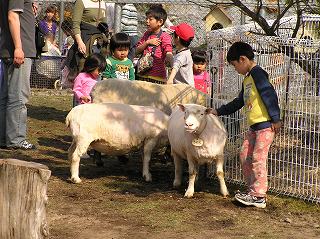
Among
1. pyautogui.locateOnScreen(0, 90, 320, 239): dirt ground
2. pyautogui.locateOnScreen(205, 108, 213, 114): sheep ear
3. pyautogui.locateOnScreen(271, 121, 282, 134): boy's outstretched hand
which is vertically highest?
pyautogui.locateOnScreen(205, 108, 213, 114): sheep ear

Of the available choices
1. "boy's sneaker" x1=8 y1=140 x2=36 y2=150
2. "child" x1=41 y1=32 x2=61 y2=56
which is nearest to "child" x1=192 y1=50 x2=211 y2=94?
"boy's sneaker" x1=8 y1=140 x2=36 y2=150

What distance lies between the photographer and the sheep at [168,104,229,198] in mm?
7070

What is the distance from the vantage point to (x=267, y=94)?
6832mm

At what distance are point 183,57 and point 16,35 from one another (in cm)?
184

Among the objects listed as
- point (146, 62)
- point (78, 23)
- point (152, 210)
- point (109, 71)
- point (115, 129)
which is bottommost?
point (152, 210)

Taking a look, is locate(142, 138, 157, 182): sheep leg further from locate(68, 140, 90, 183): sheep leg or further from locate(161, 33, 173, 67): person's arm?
locate(161, 33, 173, 67): person's arm

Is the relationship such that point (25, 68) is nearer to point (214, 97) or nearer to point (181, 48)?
point (181, 48)

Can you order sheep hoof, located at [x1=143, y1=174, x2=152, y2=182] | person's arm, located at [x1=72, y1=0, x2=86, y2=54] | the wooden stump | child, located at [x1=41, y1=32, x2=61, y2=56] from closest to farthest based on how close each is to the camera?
1. the wooden stump
2. sheep hoof, located at [x1=143, y1=174, x2=152, y2=182]
3. person's arm, located at [x1=72, y1=0, x2=86, y2=54]
4. child, located at [x1=41, y1=32, x2=61, y2=56]

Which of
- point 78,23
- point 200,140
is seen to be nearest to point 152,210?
point 200,140

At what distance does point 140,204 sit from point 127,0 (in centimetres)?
704

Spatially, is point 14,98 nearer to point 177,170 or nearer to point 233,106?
point 177,170

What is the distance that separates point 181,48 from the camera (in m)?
9.00

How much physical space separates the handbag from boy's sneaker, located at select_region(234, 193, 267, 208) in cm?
293

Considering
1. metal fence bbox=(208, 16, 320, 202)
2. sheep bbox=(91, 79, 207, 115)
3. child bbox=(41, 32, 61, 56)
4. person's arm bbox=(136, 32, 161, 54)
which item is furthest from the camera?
child bbox=(41, 32, 61, 56)
